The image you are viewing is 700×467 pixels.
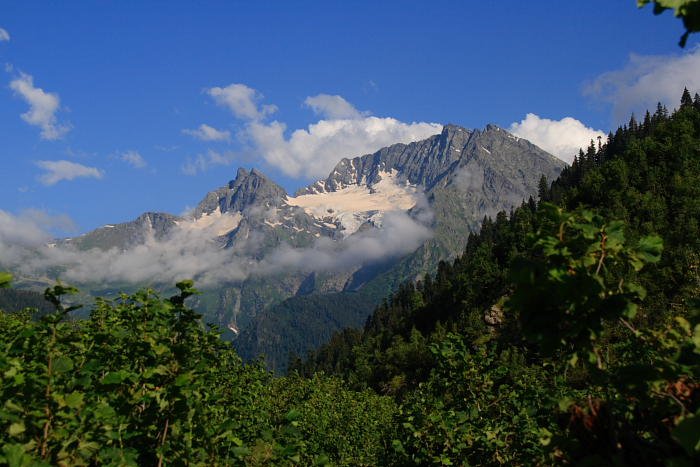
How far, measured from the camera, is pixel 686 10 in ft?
11.6

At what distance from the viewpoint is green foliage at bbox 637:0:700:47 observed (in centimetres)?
352

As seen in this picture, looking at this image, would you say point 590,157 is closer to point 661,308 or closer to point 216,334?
point 661,308

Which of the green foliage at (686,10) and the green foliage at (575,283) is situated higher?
the green foliage at (686,10)

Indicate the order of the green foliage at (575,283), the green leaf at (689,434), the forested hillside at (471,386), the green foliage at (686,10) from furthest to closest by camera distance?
1. the forested hillside at (471,386)
2. the green foliage at (575,283)
3. the green leaf at (689,434)
4. the green foliage at (686,10)

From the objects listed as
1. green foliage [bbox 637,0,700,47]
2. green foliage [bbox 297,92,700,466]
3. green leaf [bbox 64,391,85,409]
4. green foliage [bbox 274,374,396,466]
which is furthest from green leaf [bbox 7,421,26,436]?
green foliage [bbox 274,374,396,466]

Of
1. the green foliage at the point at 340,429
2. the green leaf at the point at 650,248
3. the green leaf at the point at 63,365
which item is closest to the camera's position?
the green leaf at the point at 650,248

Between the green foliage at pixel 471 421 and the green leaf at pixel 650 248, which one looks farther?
the green foliage at pixel 471 421

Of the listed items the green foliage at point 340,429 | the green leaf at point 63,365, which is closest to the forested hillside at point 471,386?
the green leaf at point 63,365

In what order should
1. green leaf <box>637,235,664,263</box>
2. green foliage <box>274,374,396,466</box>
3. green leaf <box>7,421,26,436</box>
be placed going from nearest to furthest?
green leaf <box>637,235,664,263</box>, green leaf <box>7,421,26,436</box>, green foliage <box>274,374,396,466</box>

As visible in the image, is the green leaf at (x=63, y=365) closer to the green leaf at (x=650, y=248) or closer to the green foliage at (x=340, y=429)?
the green leaf at (x=650, y=248)

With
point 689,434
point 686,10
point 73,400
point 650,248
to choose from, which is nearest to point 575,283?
point 650,248

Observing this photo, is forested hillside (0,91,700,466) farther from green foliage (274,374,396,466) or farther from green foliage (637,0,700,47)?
green foliage (274,374,396,466)

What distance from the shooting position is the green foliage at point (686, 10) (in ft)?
11.6

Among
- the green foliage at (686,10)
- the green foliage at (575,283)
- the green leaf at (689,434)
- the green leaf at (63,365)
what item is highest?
the green foliage at (686,10)
